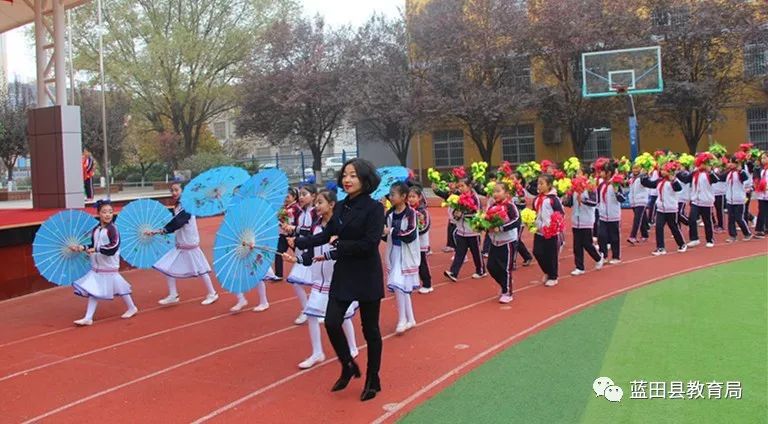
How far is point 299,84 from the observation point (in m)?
28.9

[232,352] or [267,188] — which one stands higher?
[267,188]

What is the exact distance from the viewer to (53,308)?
31.1 ft

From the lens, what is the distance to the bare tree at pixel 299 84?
1143 inches

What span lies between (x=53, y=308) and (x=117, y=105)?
95.5ft

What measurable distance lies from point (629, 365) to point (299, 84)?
24.8m

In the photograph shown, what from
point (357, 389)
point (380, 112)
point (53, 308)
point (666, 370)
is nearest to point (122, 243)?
point (53, 308)

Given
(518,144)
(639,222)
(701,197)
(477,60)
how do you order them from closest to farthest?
(701,197) → (639,222) → (477,60) → (518,144)

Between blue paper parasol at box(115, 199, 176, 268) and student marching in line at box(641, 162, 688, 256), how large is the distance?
847 centimetres

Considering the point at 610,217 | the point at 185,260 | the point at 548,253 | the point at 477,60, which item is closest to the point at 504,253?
the point at 548,253

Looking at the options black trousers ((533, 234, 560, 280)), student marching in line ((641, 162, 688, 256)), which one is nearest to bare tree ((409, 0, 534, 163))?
student marching in line ((641, 162, 688, 256))

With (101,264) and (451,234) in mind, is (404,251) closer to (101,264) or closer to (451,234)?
(101,264)

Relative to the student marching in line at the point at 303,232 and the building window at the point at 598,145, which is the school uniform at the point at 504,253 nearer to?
the student marching in line at the point at 303,232

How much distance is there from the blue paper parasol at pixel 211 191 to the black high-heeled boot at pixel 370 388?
3455 mm

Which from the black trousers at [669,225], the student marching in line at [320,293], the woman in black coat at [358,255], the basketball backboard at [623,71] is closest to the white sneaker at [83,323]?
the student marching in line at [320,293]
